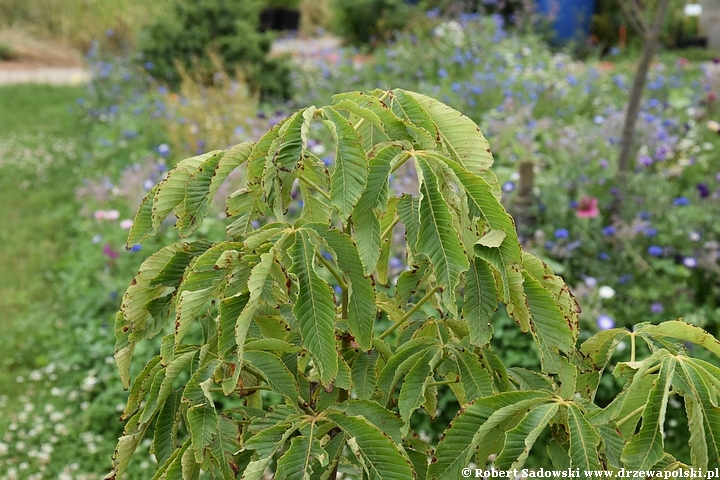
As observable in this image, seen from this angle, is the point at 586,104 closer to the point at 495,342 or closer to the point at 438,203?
the point at 495,342

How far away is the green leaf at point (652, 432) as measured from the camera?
0.95 m

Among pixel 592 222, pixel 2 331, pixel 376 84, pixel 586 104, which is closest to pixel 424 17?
pixel 376 84

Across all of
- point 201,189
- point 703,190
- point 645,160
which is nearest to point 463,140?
point 201,189

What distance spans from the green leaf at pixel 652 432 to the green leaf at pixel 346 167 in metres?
0.45

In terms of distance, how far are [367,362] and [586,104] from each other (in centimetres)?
500

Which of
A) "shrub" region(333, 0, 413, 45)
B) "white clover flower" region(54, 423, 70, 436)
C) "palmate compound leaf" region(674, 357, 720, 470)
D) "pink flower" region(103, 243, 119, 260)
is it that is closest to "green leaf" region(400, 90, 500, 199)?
"palmate compound leaf" region(674, 357, 720, 470)

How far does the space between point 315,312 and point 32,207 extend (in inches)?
179

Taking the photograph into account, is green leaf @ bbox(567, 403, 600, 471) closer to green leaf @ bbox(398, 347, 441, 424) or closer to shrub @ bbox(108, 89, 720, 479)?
shrub @ bbox(108, 89, 720, 479)

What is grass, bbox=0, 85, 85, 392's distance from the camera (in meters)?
3.55

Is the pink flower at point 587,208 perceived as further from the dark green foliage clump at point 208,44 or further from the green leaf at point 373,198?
the dark green foliage clump at point 208,44

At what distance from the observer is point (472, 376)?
114 cm

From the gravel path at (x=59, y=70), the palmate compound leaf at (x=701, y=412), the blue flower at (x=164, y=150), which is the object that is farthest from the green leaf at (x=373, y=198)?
the gravel path at (x=59, y=70)

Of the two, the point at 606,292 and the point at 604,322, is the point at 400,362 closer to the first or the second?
the point at 604,322

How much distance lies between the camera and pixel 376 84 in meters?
6.54
